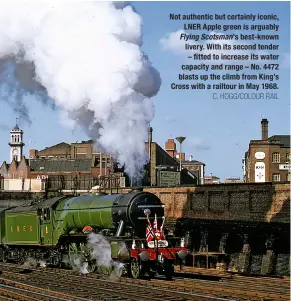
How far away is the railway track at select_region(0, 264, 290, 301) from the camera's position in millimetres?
15969

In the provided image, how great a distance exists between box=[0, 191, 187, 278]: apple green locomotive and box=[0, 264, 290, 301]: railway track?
727 mm

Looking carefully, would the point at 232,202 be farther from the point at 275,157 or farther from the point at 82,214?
the point at 275,157

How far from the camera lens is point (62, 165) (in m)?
91.4

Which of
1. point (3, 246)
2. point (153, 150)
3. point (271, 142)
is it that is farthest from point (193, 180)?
point (3, 246)

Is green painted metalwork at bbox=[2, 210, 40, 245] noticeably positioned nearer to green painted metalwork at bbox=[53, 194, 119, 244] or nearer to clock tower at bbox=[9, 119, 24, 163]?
green painted metalwork at bbox=[53, 194, 119, 244]

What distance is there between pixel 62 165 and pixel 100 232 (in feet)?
230

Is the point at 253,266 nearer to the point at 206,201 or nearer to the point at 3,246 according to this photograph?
the point at 206,201

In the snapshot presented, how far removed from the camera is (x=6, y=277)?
22.7 m

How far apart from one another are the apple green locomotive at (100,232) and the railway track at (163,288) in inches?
28.6

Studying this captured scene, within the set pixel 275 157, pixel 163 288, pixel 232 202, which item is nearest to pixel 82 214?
pixel 163 288

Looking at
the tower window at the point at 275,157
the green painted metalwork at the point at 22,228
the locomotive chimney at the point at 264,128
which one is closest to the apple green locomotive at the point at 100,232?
the green painted metalwork at the point at 22,228

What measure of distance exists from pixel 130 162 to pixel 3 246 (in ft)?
25.7

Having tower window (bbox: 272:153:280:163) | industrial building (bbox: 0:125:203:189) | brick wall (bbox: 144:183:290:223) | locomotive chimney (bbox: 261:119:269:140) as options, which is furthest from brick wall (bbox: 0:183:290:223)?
locomotive chimney (bbox: 261:119:269:140)

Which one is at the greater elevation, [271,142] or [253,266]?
[271,142]
